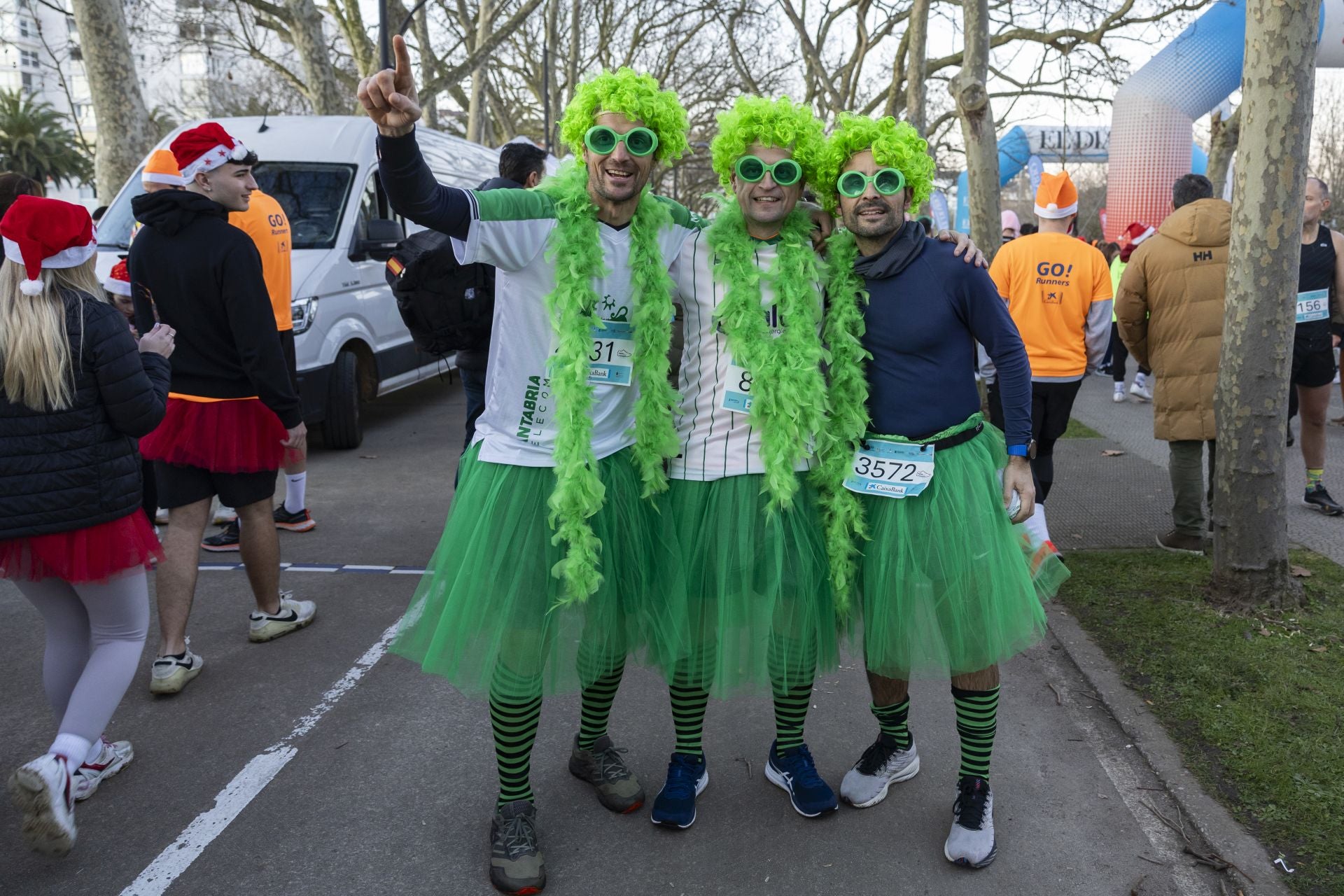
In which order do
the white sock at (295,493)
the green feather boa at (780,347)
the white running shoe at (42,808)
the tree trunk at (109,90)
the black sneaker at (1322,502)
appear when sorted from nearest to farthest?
the white running shoe at (42,808) → the green feather boa at (780,347) → the white sock at (295,493) → the black sneaker at (1322,502) → the tree trunk at (109,90)

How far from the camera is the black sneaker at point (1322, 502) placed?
250 inches

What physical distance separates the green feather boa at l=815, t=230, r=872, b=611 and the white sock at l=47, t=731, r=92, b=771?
2174 mm

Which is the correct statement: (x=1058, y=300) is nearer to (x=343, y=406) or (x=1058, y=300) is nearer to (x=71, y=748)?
(x=71, y=748)

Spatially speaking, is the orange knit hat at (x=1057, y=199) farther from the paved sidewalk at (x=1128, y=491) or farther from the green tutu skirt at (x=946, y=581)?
the green tutu skirt at (x=946, y=581)

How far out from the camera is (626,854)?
2.93 m

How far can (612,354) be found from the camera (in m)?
2.85

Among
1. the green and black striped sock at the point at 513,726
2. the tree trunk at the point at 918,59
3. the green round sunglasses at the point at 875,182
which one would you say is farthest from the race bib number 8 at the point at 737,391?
the tree trunk at the point at 918,59

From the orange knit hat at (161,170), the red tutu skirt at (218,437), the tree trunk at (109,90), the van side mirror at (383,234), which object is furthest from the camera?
the tree trunk at (109,90)

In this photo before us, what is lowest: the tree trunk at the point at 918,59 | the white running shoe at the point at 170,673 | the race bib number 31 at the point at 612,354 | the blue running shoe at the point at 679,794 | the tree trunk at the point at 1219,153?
the blue running shoe at the point at 679,794

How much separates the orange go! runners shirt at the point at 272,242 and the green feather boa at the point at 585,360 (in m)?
3.42

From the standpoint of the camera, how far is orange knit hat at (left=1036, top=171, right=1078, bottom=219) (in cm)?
566

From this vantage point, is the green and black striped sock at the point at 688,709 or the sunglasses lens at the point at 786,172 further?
the green and black striped sock at the point at 688,709

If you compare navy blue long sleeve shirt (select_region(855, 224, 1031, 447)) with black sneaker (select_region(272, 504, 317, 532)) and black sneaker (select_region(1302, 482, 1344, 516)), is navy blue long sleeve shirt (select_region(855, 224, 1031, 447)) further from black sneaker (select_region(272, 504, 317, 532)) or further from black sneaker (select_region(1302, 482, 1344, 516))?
black sneaker (select_region(1302, 482, 1344, 516))

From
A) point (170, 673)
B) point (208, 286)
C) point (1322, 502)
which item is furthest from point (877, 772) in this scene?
point (1322, 502)
